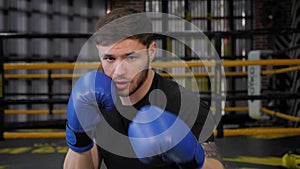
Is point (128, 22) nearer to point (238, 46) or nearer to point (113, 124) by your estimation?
point (113, 124)

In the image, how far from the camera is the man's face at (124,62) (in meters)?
1.19

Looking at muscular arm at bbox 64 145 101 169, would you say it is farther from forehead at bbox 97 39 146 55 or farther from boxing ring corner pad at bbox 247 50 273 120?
boxing ring corner pad at bbox 247 50 273 120

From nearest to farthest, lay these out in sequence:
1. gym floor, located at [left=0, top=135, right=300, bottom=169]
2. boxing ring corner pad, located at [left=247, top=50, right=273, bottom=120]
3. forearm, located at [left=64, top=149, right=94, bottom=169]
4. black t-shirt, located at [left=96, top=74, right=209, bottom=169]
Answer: black t-shirt, located at [left=96, top=74, right=209, bottom=169]
forearm, located at [left=64, top=149, right=94, bottom=169]
gym floor, located at [left=0, top=135, right=300, bottom=169]
boxing ring corner pad, located at [left=247, top=50, right=273, bottom=120]

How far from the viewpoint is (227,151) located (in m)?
2.94

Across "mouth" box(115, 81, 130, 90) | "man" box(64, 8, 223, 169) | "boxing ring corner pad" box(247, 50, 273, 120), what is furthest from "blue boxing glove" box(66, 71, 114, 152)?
"boxing ring corner pad" box(247, 50, 273, 120)

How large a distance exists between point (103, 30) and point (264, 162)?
5.44 feet

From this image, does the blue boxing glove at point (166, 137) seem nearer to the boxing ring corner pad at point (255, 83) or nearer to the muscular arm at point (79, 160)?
the muscular arm at point (79, 160)

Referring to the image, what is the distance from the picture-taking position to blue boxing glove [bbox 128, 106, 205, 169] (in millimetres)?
1165

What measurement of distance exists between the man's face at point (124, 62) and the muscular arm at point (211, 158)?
0.93ft

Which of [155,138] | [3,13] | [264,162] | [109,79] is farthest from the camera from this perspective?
[3,13]

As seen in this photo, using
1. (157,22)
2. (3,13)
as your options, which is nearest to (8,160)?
(3,13)

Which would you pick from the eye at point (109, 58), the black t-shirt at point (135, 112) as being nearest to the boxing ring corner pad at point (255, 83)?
the black t-shirt at point (135, 112)

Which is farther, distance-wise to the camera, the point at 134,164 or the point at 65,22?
the point at 65,22

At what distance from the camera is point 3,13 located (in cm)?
644
